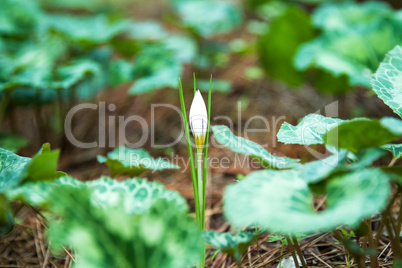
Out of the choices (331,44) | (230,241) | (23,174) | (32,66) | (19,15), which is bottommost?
(230,241)

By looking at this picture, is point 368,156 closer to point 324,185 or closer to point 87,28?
point 324,185

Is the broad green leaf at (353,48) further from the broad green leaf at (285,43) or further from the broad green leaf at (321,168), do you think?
the broad green leaf at (321,168)

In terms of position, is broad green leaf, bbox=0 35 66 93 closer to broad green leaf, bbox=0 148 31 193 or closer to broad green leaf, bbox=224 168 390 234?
broad green leaf, bbox=0 148 31 193

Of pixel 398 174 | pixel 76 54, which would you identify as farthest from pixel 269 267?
pixel 76 54

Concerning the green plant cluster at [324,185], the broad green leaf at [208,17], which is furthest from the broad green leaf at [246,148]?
the broad green leaf at [208,17]

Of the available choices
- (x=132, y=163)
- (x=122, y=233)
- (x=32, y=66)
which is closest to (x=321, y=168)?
(x=122, y=233)

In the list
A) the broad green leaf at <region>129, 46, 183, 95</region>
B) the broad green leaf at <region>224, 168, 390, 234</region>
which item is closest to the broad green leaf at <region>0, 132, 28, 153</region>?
the broad green leaf at <region>129, 46, 183, 95</region>

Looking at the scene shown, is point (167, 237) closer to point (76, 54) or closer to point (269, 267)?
point (269, 267)
